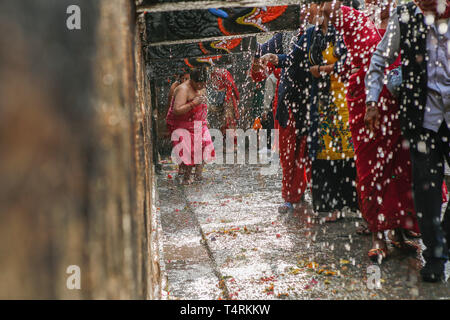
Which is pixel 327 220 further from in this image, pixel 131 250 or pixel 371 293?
pixel 131 250

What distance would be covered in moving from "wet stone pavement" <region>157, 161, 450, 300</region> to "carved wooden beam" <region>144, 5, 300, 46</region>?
1790mm

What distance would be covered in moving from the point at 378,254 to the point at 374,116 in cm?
100

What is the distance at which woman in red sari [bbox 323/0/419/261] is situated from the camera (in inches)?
120

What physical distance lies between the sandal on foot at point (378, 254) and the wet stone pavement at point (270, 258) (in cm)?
5

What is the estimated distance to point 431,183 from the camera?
2.66m

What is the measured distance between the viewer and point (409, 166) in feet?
10.1

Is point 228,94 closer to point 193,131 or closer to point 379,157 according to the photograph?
point 193,131

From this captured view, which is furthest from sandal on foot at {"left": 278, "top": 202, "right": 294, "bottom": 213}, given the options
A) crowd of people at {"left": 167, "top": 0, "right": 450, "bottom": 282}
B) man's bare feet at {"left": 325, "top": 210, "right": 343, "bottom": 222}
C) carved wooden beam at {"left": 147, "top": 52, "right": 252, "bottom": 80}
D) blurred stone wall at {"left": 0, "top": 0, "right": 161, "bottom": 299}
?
blurred stone wall at {"left": 0, "top": 0, "right": 161, "bottom": 299}

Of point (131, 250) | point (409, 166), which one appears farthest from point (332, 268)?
point (131, 250)

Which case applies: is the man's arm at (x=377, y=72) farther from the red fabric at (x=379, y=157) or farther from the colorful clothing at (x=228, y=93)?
the colorful clothing at (x=228, y=93)

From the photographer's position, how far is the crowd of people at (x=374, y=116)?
2.63 m

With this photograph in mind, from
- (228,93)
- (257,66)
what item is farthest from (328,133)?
(228,93)

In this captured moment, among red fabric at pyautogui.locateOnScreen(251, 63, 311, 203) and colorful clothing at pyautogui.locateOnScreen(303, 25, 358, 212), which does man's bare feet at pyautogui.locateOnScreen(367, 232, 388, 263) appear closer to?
colorful clothing at pyautogui.locateOnScreen(303, 25, 358, 212)
